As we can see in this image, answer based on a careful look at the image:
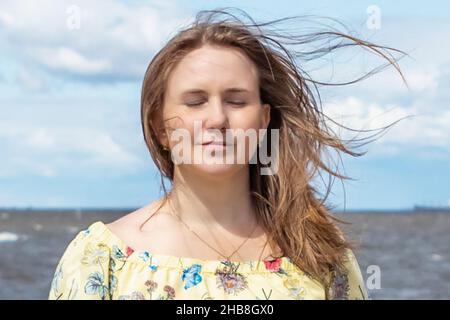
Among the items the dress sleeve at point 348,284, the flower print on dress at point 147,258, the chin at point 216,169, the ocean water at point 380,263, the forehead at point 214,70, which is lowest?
the ocean water at point 380,263

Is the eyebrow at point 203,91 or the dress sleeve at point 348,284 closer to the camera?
the eyebrow at point 203,91

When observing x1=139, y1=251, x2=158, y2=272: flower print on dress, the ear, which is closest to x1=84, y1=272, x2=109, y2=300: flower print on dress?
x1=139, y1=251, x2=158, y2=272: flower print on dress

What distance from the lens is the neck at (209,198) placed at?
2.98m

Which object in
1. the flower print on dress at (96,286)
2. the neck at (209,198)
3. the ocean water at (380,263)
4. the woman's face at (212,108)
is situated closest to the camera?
the flower print on dress at (96,286)

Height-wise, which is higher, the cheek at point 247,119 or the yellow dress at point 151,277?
the cheek at point 247,119

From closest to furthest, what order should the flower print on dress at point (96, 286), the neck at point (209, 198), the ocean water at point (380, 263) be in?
the flower print on dress at point (96, 286)
the neck at point (209, 198)
the ocean water at point (380, 263)

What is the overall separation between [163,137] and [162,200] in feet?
0.67

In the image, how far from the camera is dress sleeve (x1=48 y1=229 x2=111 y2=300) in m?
2.75

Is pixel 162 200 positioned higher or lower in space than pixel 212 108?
lower

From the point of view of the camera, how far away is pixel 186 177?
9.78 feet

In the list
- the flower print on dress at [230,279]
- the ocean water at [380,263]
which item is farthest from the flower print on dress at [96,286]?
the ocean water at [380,263]

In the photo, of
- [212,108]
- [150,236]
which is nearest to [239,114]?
[212,108]

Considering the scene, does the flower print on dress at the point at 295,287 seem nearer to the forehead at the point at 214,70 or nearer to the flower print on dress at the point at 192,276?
the flower print on dress at the point at 192,276
